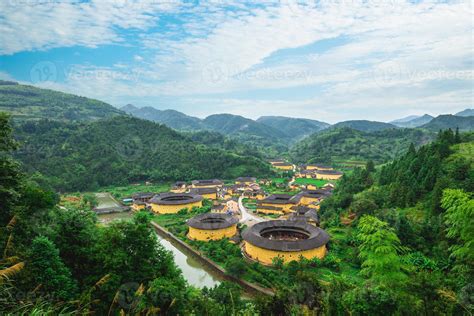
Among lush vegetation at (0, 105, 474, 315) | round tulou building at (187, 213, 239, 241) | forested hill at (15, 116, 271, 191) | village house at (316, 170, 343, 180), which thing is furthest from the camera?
→ village house at (316, 170, 343, 180)

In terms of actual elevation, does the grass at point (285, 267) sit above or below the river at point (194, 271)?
above

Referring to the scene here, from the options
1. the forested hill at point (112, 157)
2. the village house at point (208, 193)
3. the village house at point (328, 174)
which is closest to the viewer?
the village house at point (208, 193)

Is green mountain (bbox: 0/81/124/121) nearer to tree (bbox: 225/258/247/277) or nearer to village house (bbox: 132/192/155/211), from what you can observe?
village house (bbox: 132/192/155/211)

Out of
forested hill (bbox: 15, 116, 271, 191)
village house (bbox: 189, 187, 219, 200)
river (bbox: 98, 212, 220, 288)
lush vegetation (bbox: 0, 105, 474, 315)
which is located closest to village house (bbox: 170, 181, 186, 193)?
village house (bbox: 189, 187, 219, 200)

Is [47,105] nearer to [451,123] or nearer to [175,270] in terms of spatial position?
[175,270]

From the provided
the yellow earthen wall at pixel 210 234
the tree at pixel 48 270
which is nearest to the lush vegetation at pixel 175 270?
the tree at pixel 48 270

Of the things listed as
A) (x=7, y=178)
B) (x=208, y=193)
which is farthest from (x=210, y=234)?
(x=208, y=193)

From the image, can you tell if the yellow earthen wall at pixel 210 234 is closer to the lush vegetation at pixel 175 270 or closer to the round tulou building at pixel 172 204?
the lush vegetation at pixel 175 270
